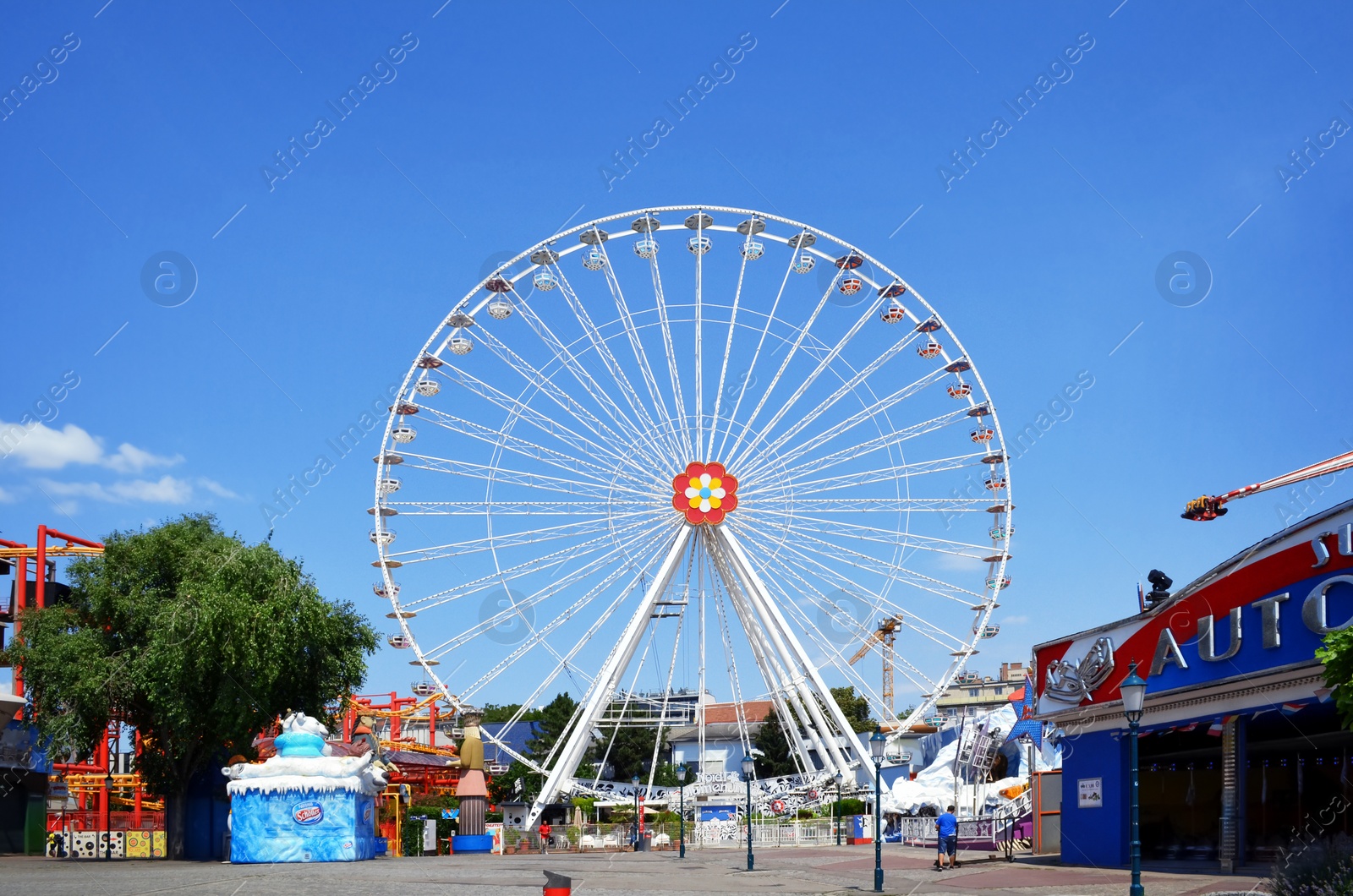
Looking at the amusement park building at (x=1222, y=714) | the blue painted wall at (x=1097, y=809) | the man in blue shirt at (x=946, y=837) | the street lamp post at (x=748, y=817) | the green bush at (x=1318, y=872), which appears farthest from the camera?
the street lamp post at (x=748, y=817)

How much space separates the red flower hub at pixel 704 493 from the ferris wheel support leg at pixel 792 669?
1.21 meters

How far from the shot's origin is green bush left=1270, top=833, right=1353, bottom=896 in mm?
13250

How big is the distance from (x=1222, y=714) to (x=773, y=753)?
6091cm

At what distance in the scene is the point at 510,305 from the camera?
41.6 meters

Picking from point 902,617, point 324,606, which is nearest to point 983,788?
point 902,617

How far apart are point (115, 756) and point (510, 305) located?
23.7 metres

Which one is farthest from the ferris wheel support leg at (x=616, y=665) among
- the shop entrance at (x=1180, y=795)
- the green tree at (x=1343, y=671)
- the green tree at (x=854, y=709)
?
the green tree at (x=854, y=709)

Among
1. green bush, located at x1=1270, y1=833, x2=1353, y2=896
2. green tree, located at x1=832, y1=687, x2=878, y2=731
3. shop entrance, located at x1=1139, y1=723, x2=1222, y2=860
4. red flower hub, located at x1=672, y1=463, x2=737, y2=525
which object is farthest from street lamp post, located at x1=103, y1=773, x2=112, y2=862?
green tree, located at x1=832, y1=687, x2=878, y2=731

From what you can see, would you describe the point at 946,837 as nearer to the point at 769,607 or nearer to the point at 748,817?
the point at 748,817

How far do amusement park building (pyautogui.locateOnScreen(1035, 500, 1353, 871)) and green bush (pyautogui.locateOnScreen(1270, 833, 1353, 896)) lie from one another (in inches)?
137

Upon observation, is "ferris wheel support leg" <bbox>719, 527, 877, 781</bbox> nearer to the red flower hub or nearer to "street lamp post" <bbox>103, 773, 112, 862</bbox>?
the red flower hub

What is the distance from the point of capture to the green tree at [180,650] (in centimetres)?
3491

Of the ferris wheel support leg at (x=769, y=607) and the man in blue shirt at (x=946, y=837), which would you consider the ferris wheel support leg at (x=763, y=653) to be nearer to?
the ferris wheel support leg at (x=769, y=607)

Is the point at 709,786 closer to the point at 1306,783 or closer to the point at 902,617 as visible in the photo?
the point at 902,617
